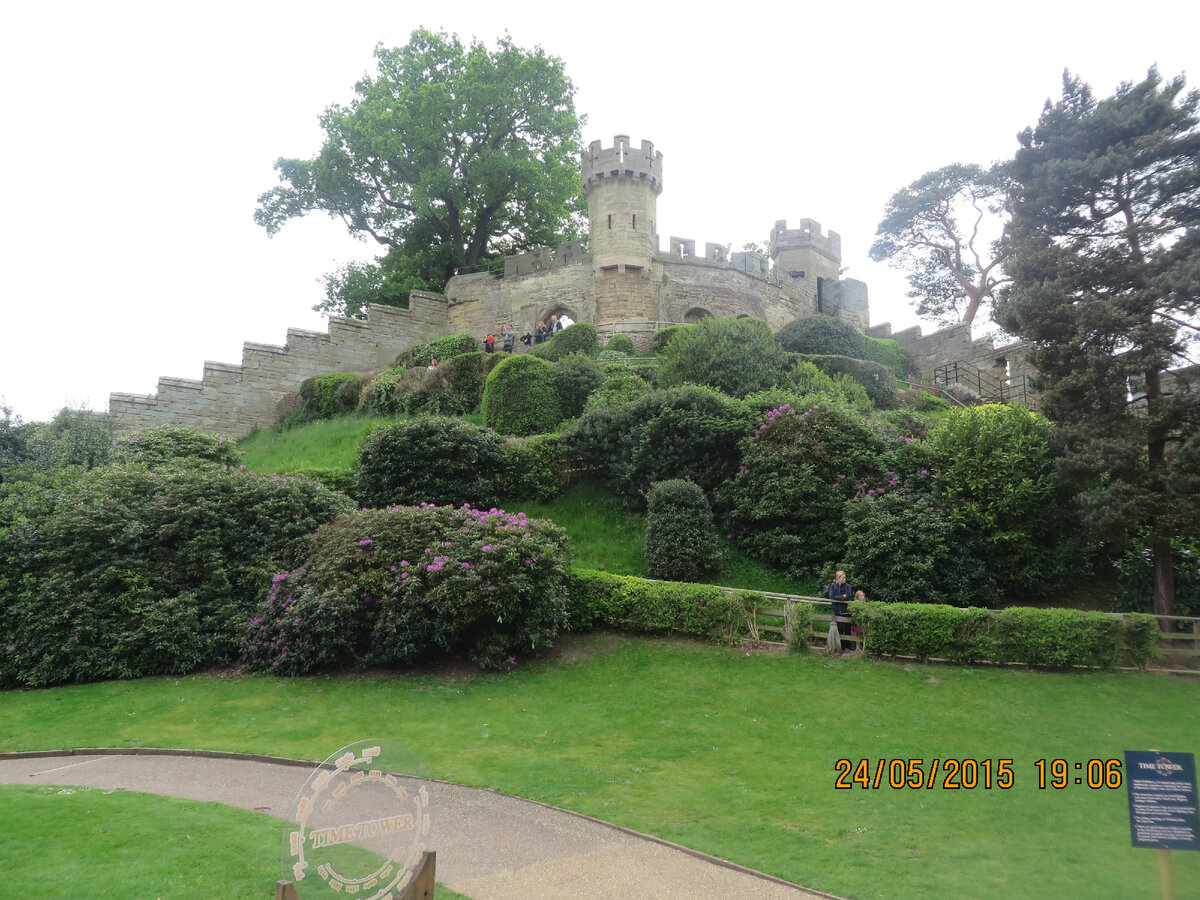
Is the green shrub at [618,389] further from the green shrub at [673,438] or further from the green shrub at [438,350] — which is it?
the green shrub at [438,350]

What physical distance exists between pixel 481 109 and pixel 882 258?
22.5m

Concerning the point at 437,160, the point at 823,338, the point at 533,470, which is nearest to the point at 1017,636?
the point at 533,470

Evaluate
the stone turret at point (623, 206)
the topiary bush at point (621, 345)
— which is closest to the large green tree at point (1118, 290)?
the topiary bush at point (621, 345)

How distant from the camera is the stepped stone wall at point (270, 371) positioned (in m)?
28.7

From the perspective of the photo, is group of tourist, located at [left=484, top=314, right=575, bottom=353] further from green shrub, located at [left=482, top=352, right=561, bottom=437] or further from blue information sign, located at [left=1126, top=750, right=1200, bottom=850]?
blue information sign, located at [left=1126, top=750, right=1200, bottom=850]

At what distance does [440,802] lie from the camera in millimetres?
8117

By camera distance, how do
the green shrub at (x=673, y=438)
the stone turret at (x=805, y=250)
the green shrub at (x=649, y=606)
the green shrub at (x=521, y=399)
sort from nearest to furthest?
Answer: 1. the green shrub at (x=649, y=606)
2. the green shrub at (x=673, y=438)
3. the green shrub at (x=521, y=399)
4. the stone turret at (x=805, y=250)

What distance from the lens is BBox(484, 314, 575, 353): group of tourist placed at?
32031 mm

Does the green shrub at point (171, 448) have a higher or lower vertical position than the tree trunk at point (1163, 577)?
higher

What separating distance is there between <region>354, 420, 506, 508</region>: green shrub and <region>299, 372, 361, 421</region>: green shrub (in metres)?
10.9

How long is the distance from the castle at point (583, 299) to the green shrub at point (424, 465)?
13.9 metres

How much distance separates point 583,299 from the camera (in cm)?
3538

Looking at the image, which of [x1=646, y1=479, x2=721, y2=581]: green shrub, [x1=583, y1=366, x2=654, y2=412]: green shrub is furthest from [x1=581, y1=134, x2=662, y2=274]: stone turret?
[x1=646, y1=479, x2=721, y2=581]: green shrub

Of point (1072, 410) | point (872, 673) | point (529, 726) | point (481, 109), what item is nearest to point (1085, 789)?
point (872, 673)
